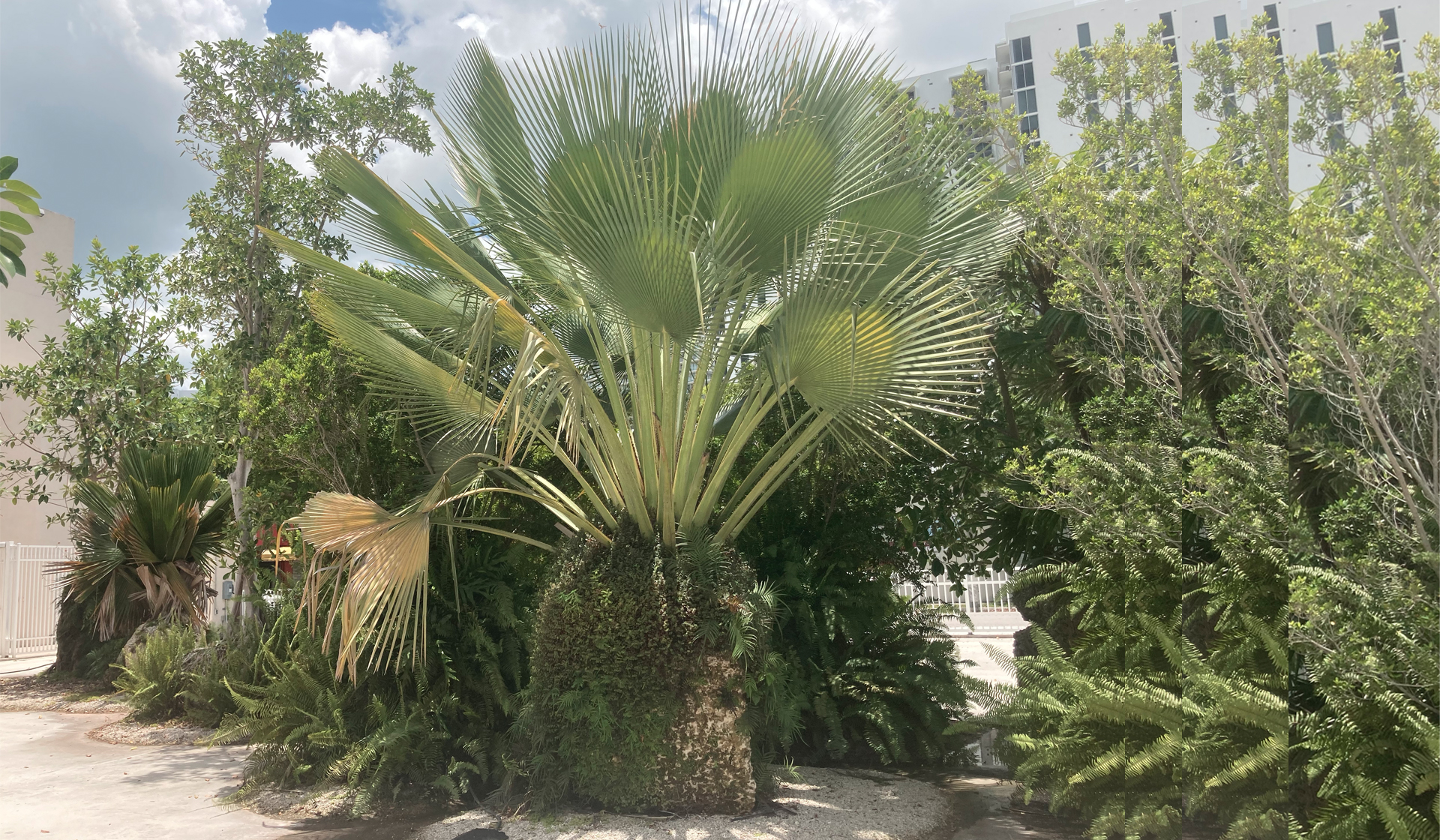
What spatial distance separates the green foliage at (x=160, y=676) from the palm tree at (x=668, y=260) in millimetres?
5320

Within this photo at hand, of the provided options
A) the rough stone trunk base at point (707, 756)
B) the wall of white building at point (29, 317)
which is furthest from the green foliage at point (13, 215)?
the wall of white building at point (29, 317)

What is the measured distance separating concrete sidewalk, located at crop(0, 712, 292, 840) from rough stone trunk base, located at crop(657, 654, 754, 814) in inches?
101

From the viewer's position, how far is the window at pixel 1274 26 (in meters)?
3.44

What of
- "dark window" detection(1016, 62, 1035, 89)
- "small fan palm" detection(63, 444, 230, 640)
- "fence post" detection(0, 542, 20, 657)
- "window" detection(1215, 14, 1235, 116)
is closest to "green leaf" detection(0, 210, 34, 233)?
"window" detection(1215, 14, 1235, 116)

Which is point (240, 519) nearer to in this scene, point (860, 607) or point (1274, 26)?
point (860, 607)

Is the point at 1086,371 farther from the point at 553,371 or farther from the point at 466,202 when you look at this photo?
the point at 466,202

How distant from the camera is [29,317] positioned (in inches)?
719

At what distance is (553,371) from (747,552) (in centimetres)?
304

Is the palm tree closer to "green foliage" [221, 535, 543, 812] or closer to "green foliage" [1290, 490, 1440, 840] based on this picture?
"green foliage" [221, 535, 543, 812]

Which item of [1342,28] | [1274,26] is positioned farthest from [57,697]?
[1342,28]

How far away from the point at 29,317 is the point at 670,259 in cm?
1926

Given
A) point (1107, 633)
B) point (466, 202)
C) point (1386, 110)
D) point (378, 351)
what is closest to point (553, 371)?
point (378, 351)

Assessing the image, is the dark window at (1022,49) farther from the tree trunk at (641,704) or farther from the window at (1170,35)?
the tree trunk at (641,704)

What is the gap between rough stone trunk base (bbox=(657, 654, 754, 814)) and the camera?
5.46 metres
